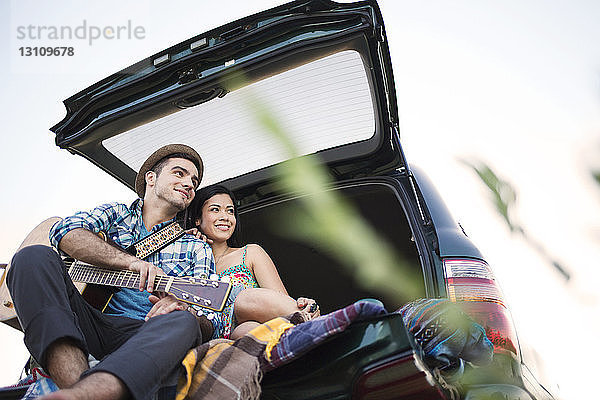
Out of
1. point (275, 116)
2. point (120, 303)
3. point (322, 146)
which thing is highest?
point (275, 116)

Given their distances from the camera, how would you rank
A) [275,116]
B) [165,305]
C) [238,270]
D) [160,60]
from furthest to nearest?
[238,270], [275,116], [160,60], [165,305]

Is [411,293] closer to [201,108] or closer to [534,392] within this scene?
[534,392]

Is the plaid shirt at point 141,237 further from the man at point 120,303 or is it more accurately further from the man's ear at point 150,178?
the man's ear at point 150,178

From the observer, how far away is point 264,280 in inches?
88.7

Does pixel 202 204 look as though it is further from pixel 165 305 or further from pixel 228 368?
pixel 228 368

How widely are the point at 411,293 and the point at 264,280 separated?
655mm

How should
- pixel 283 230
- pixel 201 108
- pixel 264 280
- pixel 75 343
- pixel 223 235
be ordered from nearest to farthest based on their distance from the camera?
pixel 75 343 → pixel 201 108 → pixel 264 280 → pixel 223 235 → pixel 283 230

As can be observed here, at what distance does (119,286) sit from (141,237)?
358 millimetres

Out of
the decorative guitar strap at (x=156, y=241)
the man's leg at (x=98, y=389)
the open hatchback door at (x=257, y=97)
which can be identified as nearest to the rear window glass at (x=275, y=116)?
the open hatchback door at (x=257, y=97)

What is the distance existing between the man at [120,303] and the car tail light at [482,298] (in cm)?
79

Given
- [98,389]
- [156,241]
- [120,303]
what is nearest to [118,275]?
[120,303]

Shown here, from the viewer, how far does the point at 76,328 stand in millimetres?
1220

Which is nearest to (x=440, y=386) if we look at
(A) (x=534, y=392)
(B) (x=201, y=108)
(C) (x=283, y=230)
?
(A) (x=534, y=392)

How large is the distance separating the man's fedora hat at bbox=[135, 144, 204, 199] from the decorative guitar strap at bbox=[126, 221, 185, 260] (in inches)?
14.1
